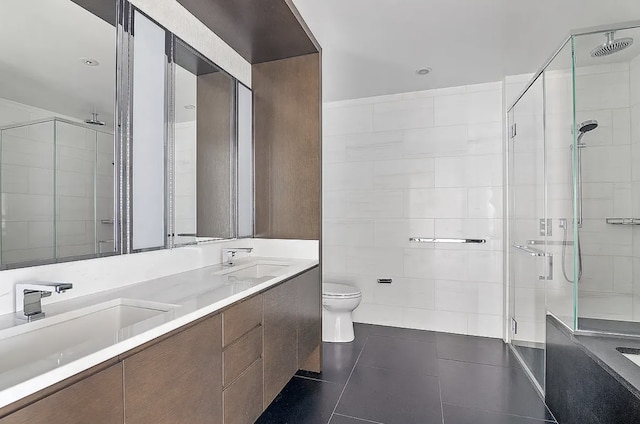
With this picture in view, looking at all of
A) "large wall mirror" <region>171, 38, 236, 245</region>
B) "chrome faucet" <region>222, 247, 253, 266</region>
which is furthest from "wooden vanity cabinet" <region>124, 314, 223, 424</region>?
"chrome faucet" <region>222, 247, 253, 266</region>

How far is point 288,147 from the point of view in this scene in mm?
2438

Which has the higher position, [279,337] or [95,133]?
[95,133]

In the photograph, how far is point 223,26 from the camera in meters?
2.06

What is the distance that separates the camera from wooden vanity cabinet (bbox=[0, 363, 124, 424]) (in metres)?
0.68

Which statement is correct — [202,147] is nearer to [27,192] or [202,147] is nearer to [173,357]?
[27,192]

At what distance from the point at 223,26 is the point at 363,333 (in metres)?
2.74

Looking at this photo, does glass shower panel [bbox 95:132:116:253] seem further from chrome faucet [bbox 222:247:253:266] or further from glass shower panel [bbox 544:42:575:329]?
glass shower panel [bbox 544:42:575:329]

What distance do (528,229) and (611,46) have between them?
1269 millimetres

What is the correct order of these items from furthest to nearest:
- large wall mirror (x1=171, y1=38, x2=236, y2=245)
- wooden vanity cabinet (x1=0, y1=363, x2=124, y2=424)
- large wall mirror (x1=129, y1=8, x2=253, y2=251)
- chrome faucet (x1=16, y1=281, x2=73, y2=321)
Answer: large wall mirror (x1=171, y1=38, x2=236, y2=245) < large wall mirror (x1=129, y1=8, x2=253, y2=251) < chrome faucet (x1=16, y1=281, x2=73, y2=321) < wooden vanity cabinet (x1=0, y1=363, x2=124, y2=424)

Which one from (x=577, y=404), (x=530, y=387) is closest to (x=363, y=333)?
(x=530, y=387)

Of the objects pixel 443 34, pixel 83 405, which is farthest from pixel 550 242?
pixel 83 405

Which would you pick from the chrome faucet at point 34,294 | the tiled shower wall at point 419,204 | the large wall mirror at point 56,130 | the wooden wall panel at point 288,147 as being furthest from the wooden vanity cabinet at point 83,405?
the tiled shower wall at point 419,204

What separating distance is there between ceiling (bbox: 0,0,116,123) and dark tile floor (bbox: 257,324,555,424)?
1.81 m

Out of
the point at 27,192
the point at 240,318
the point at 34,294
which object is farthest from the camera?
the point at 240,318
